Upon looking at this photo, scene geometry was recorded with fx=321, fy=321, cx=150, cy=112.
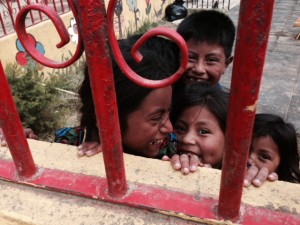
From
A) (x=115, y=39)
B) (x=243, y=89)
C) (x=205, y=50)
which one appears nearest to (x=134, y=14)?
(x=205, y=50)

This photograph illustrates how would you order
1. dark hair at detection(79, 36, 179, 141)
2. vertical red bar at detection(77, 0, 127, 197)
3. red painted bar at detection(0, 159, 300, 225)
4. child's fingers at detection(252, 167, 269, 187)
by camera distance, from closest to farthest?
vertical red bar at detection(77, 0, 127, 197)
red painted bar at detection(0, 159, 300, 225)
child's fingers at detection(252, 167, 269, 187)
dark hair at detection(79, 36, 179, 141)

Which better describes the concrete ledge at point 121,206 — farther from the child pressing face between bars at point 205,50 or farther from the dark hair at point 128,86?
the child pressing face between bars at point 205,50

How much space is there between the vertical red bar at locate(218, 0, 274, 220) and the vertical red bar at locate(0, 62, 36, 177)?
23.9 inches

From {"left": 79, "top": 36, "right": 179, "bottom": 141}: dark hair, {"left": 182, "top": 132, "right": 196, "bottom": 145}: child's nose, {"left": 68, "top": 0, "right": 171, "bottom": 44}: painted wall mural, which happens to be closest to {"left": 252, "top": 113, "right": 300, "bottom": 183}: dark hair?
{"left": 182, "top": 132, "right": 196, "bottom": 145}: child's nose

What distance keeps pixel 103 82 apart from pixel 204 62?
1.54 m

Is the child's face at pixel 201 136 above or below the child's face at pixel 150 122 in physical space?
below

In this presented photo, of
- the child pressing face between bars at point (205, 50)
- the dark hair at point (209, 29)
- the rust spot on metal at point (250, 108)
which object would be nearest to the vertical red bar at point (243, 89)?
the rust spot on metal at point (250, 108)

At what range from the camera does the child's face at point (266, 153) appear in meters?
1.83

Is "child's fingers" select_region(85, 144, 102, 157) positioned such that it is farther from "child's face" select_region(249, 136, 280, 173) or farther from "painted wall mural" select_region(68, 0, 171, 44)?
"painted wall mural" select_region(68, 0, 171, 44)

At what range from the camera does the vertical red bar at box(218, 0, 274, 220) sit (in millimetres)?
554

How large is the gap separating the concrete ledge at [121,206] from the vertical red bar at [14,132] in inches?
3.0

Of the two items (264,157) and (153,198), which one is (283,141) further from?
(153,198)

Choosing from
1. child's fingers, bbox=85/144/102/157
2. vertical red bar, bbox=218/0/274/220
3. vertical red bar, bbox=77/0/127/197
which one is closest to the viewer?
vertical red bar, bbox=218/0/274/220

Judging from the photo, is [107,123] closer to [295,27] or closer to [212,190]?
[212,190]
